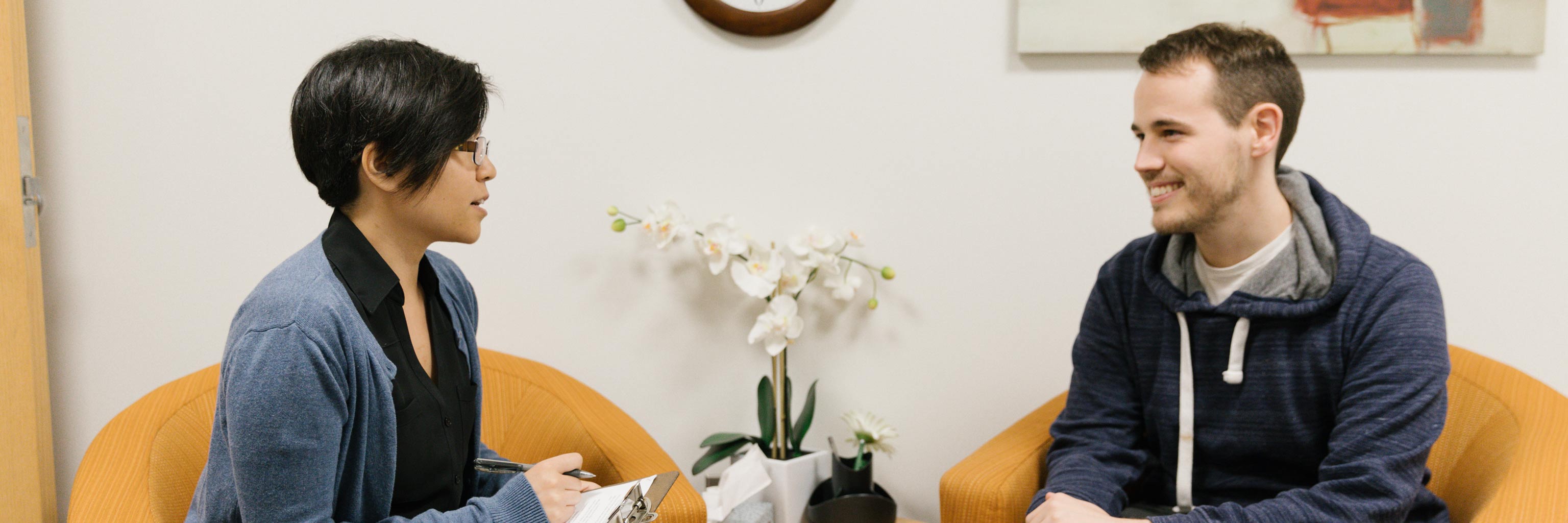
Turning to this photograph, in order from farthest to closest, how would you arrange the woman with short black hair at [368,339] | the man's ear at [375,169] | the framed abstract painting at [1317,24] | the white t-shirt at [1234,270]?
the framed abstract painting at [1317,24], the white t-shirt at [1234,270], the man's ear at [375,169], the woman with short black hair at [368,339]

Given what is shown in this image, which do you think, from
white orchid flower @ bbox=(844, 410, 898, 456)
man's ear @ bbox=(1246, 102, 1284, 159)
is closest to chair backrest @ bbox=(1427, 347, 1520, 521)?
Answer: man's ear @ bbox=(1246, 102, 1284, 159)

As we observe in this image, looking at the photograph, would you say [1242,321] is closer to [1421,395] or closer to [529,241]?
[1421,395]

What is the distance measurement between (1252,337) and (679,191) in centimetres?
124

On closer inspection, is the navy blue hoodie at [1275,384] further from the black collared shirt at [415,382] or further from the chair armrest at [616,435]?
the black collared shirt at [415,382]

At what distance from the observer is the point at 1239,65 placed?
150cm

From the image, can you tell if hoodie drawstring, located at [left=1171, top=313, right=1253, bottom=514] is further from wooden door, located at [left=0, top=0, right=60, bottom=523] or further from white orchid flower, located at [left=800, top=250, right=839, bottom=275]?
wooden door, located at [left=0, top=0, right=60, bottom=523]

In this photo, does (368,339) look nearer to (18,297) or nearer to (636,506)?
(636,506)

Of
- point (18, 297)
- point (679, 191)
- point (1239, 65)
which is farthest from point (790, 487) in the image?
point (18, 297)

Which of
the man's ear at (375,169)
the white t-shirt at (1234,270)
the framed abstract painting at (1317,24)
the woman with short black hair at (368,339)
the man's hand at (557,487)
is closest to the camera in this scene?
the woman with short black hair at (368,339)

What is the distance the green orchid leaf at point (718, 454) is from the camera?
218 centimetres

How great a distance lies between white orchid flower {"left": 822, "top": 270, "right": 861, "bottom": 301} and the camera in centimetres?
216

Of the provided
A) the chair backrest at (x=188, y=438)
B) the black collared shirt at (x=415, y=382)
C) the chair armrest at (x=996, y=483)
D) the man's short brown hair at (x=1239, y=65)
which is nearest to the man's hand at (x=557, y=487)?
the black collared shirt at (x=415, y=382)

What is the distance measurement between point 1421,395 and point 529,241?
1.77 meters

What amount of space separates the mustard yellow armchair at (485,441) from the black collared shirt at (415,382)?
35 cm
